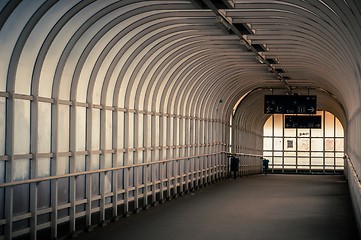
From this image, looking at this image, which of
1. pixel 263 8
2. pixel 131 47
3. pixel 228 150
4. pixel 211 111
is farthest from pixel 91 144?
pixel 228 150

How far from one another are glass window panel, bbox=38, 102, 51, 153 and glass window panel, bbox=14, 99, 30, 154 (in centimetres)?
47

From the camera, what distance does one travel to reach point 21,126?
11.8 metres

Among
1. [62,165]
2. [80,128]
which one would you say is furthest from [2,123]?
[80,128]

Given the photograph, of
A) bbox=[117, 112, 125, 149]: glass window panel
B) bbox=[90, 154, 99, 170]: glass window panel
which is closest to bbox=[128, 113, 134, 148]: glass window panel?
bbox=[117, 112, 125, 149]: glass window panel

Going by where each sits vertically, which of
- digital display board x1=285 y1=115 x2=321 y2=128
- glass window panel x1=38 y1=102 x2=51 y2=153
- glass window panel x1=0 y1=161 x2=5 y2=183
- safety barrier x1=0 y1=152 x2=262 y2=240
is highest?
digital display board x1=285 y1=115 x2=321 y2=128

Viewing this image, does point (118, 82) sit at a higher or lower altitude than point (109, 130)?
higher

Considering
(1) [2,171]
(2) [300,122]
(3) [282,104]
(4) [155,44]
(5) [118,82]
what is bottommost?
(1) [2,171]

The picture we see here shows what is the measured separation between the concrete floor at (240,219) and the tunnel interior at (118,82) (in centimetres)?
59

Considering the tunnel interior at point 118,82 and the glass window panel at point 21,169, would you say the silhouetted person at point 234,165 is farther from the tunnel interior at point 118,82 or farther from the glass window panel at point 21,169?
the glass window panel at point 21,169

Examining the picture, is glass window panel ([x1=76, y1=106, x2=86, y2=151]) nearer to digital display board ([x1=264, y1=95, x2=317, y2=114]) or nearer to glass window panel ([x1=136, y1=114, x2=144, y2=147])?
glass window panel ([x1=136, y1=114, x2=144, y2=147])

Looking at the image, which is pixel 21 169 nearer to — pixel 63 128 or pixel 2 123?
pixel 2 123

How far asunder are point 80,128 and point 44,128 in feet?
5.50

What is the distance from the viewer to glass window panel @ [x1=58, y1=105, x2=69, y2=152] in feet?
43.2

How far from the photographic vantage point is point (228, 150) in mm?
32938
